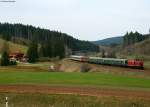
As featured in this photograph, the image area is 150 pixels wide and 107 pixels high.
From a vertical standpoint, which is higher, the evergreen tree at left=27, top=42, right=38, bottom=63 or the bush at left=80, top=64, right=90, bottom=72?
the evergreen tree at left=27, top=42, right=38, bottom=63

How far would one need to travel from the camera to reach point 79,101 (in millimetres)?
35812

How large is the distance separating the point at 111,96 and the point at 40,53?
138843mm

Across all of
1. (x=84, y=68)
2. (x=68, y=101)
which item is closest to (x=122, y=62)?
(x=84, y=68)

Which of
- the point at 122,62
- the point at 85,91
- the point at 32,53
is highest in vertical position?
the point at 32,53

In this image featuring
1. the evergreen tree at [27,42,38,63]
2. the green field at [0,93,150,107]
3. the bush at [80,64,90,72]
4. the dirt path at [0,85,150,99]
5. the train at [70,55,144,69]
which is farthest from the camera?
the evergreen tree at [27,42,38,63]

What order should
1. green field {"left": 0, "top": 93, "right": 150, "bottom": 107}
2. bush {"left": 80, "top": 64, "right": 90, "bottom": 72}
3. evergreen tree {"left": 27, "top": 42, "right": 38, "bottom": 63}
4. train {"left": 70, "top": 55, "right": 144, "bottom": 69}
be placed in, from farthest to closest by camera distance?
evergreen tree {"left": 27, "top": 42, "right": 38, "bottom": 63} → bush {"left": 80, "top": 64, "right": 90, "bottom": 72} → train {"left": 70, "top": 55, "right": 144, "bottom": 69} → green field {"left": 0, "top": 93, "right": 150, "bottom": 107}

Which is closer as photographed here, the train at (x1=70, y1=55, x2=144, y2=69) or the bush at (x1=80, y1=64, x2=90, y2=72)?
the train at (x1=70, y1=55, x2=144, y2=69)

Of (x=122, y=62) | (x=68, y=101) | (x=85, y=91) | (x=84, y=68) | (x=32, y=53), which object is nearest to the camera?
(x=68, y=101)

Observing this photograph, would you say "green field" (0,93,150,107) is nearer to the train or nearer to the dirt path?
the dirt path

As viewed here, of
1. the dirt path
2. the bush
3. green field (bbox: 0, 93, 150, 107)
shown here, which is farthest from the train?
green field (bbox: 0, 93, 150, 107)

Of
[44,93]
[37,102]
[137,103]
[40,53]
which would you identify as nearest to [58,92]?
[44,93]

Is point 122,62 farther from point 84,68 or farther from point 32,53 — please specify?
point 32,53

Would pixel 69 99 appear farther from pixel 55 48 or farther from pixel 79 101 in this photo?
pixel 55 48

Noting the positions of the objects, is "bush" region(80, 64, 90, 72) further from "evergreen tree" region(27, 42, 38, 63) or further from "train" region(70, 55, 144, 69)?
"evergreen tree" region(27, 42, 38, 63)
